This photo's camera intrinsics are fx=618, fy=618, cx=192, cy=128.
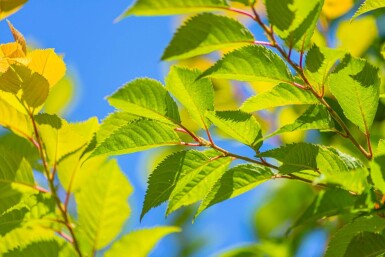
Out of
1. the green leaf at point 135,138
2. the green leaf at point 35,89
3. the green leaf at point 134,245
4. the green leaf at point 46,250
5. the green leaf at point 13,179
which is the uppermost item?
the green leaf at point 35,89

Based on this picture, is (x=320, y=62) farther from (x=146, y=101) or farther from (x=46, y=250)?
(x=46, y=250)

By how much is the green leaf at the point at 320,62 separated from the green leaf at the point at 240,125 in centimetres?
11

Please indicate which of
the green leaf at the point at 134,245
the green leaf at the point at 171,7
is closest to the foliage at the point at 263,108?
the green leaf at the point at 171,7

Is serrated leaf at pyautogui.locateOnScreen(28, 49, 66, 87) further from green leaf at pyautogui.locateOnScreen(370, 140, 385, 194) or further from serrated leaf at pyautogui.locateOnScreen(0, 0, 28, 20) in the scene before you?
green leaf at pyautogui.locateOnScreen(370, 140, 385, 194)

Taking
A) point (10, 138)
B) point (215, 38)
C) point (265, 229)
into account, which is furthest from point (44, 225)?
point (265, 229)

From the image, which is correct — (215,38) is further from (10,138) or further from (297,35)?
(10,138)

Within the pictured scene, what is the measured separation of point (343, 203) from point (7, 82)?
1.70ft

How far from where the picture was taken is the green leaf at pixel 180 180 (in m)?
0.87

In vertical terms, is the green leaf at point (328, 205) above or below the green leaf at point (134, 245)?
above

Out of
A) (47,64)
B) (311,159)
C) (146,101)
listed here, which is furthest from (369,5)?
(47,64)

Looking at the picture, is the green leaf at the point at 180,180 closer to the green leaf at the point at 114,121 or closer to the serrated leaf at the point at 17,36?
the green leaf at the point at 114,121

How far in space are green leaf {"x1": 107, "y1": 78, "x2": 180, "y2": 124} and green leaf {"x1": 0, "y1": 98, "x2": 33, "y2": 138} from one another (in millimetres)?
254

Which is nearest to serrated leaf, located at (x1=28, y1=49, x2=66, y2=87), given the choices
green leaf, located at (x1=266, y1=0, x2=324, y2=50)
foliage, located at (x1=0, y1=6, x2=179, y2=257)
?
foliage, located at (x1=0, y1=6, x2=179, y2=257)

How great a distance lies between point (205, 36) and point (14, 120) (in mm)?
439
